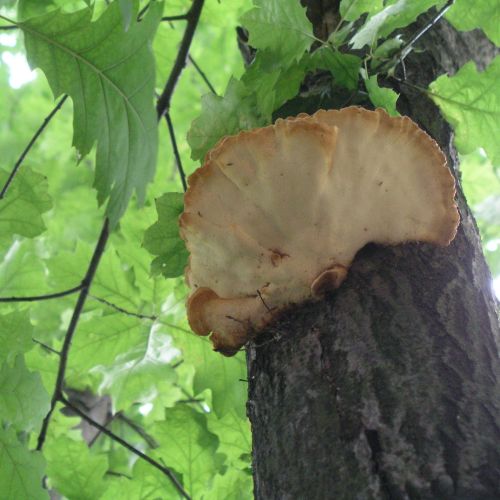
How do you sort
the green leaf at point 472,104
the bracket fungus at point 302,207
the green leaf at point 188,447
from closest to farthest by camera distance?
the bracket fungus at point 302,207 < the green leaf at point 472,104 < the green leaf at point 188,447

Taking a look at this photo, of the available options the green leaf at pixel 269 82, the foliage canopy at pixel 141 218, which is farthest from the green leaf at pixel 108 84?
the green leaf at pixel 269 82

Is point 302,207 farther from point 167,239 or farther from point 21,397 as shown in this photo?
point 21,397

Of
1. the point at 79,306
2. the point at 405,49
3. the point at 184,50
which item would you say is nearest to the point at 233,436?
the point at 79,306

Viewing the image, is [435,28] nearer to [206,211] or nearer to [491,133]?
[491,133]

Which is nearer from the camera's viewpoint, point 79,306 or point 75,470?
point 79,306

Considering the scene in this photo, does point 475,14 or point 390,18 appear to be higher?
point 475,14

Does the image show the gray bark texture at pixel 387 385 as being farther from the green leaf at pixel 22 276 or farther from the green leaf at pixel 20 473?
the green leaf at pixel 22 276
